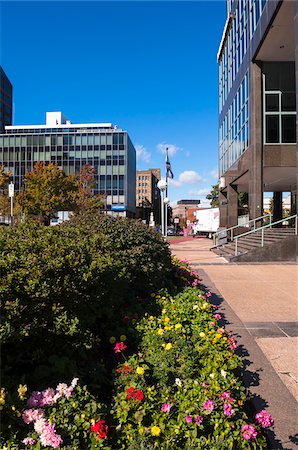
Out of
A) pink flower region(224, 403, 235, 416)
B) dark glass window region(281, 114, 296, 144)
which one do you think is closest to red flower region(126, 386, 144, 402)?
pink flower region(224, 403, 235, 416)

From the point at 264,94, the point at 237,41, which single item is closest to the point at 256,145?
the point at 264,94

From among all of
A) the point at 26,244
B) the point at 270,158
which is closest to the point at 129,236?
the point at 26,244

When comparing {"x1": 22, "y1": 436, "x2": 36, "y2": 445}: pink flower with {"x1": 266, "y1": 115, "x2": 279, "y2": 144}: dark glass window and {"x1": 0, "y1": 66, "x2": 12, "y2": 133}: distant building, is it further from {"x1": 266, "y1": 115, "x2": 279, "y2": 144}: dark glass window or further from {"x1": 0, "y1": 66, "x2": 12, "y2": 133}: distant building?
{"x1": 0, "y1": 66, "x2": 12, "y2": 133}: distant building

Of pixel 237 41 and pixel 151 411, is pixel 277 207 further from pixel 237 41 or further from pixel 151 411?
pixel 151 411

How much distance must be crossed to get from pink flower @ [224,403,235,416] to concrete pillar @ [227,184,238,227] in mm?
26348

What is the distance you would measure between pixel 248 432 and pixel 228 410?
0.57 ft

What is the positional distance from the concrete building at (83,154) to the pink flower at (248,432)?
78.5 m

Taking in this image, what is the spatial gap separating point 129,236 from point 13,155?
84675 millimetres

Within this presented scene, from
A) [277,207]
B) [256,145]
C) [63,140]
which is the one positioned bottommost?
[277,207]

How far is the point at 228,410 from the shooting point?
2.36 metres

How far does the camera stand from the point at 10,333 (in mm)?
2373

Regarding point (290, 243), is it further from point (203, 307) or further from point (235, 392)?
point (235, 392)

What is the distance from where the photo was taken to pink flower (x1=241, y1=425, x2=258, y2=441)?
2.23m

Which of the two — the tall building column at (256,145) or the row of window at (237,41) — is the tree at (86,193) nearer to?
the row of window at (237,41)
